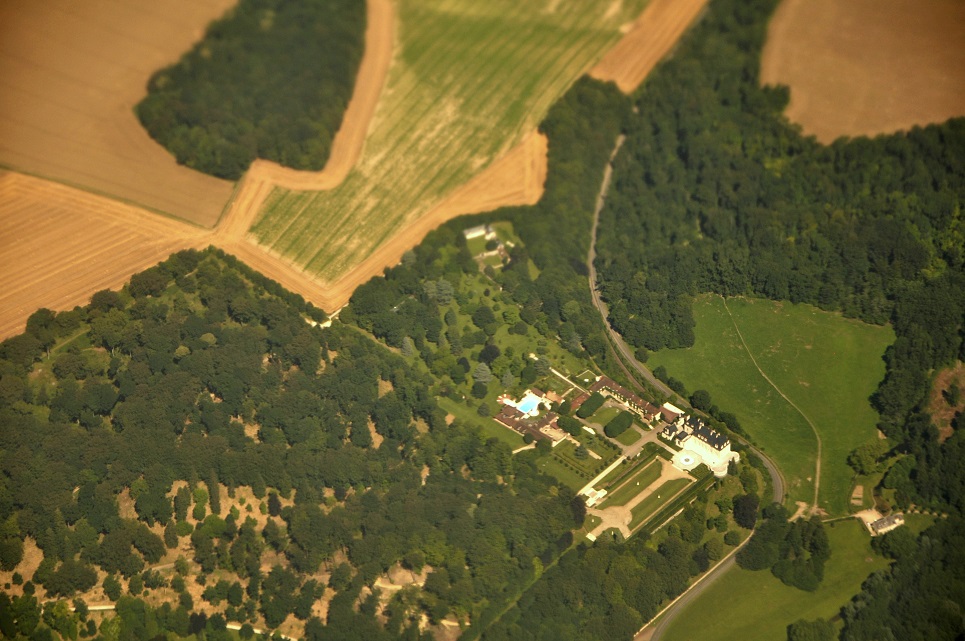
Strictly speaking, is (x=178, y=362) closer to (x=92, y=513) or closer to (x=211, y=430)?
(x=211, y=430)

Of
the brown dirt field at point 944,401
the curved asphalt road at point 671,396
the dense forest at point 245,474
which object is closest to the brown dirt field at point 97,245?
the dense forest at point 245,474

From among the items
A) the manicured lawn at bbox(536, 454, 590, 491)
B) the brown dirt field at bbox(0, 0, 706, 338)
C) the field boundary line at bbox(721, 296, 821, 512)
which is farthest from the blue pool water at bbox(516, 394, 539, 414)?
the field boundary line at bbox(721, 296, 821, 512)

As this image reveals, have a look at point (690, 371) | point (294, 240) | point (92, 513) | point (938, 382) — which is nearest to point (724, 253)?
point (690, 371)

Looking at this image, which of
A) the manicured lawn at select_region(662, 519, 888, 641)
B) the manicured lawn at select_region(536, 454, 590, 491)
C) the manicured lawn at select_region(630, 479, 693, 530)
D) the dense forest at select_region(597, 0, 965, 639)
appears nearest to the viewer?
the manicured lawn at select_region(662, 519, 888, 641)

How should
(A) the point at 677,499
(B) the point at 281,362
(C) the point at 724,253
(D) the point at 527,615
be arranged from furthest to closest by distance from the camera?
(C) the point at 724,253 → (B) the point at 281,362 → (A) the point at 677,499 → (D) the point at 527,615

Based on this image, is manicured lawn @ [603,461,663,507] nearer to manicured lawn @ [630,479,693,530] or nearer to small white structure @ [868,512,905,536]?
manicured lawn @ [630,479,693,530]

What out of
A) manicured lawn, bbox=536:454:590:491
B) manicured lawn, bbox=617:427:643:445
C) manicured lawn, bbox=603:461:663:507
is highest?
manicured lawn, bbox=617:427:643:445

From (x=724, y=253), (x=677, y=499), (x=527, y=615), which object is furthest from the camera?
(x=724, y=253)

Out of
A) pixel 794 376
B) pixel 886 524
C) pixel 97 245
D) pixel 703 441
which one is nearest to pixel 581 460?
pixel 703 441
